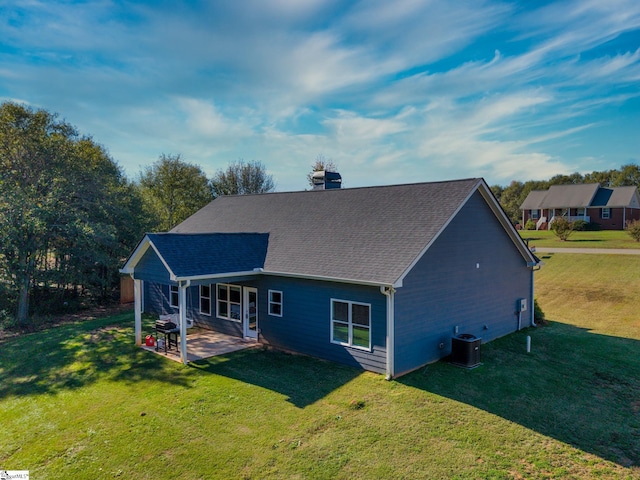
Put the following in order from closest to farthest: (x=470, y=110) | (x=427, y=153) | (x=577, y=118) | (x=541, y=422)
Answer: (x=541, y=422), (x=470, y=110), (x=577, y=118), (x=427, y=153)

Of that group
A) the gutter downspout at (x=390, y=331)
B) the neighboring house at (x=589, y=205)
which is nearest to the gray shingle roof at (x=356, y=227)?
the gutter downspout at (x=390, y=331)

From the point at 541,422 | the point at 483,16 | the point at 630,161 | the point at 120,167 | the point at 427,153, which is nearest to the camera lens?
the point at 541,422

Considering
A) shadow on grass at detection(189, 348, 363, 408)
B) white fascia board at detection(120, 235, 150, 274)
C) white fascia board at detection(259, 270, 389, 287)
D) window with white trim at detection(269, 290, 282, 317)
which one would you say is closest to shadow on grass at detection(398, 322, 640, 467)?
shadow on grass at detection(189, 348, 363, 408)

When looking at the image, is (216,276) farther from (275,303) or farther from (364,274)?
(364,274)

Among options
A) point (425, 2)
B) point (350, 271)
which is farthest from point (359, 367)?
point (425, 2)

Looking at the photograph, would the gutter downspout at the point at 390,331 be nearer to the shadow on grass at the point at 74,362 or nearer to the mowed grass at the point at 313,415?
the mowed grass at the point at 313,415

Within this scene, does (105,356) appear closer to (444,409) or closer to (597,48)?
(444,409)

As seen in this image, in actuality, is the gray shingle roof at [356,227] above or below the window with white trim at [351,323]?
above
